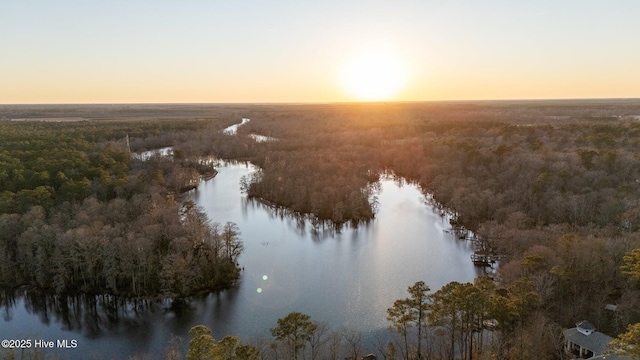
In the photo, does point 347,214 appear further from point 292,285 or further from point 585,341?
point 585,341

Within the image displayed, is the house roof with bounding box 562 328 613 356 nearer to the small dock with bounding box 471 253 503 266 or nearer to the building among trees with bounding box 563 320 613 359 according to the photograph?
the building among trees with bounding box 563 320 613 359

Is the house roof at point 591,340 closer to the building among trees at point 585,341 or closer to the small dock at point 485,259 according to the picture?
the building among trees at point 585,341

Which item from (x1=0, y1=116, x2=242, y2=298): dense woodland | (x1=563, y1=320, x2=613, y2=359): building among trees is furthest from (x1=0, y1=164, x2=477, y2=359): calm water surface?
(x1=563, y1=320, x2=613, y2=359): building among trees

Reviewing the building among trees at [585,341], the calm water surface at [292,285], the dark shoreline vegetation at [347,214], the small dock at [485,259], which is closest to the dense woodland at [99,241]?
the dark shoreline vegetation at [347,214]

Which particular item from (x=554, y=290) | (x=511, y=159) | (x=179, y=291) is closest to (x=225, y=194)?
(x=179, y=291)

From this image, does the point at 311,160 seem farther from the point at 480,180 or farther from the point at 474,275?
the point at 474,275

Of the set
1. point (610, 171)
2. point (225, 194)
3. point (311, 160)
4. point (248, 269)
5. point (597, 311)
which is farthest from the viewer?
point (311, 160)
